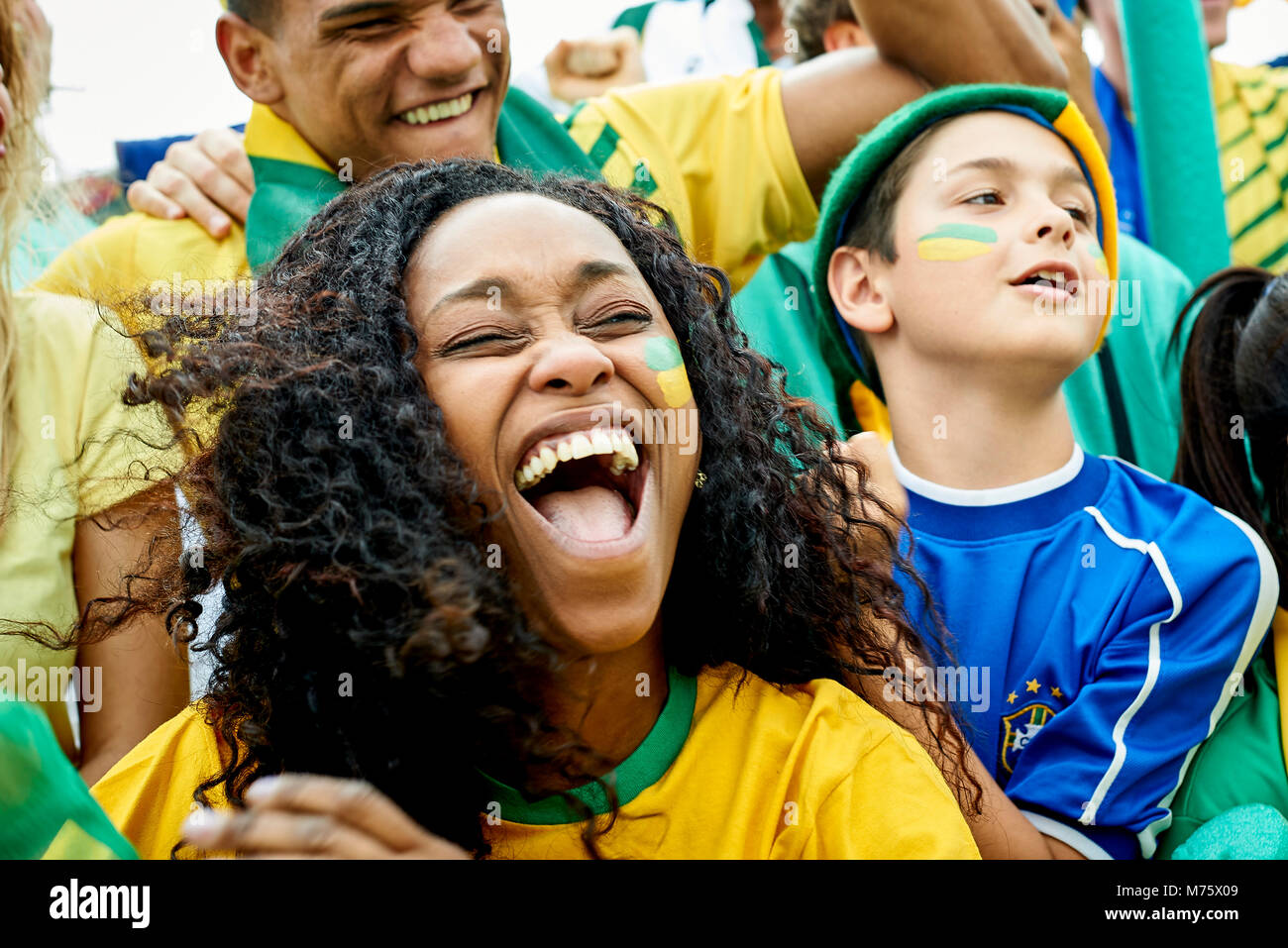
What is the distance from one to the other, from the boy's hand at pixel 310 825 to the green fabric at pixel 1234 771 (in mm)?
1101

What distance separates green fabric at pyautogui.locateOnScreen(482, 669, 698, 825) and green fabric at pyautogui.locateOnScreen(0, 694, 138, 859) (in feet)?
1.36

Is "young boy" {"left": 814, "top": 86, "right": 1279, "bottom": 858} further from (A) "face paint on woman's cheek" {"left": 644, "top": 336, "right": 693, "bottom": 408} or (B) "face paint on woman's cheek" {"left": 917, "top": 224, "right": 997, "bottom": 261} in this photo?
(A) "face paint on woman's cheek" {"left": 644, "top": 336, "right": 693, "bottom": 408}

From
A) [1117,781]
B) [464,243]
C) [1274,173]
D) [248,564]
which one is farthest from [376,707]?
[1274,173]

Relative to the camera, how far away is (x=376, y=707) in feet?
4.43

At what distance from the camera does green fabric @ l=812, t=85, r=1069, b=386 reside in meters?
2.12

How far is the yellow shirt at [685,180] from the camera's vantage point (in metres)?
2.46

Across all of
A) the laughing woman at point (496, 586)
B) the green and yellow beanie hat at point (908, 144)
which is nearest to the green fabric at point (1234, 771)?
the laughing woman at point (496, 586)

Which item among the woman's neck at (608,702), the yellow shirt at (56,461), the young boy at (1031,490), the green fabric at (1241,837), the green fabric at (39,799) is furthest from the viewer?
the yellow shirt at (56,461)

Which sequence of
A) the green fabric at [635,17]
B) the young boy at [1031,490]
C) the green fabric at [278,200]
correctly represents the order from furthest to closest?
the green fabric at [635,17] → the green fabric at [278,200] → the young boy at [1031,490]

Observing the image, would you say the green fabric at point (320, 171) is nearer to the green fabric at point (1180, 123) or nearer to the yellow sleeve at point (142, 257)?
the yellow sleeve at point (142, 257)

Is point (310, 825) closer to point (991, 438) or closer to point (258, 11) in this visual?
point (991, 438)

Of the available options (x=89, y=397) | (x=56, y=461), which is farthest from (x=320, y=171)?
(x=56, y=461)

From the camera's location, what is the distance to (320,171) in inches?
94.2

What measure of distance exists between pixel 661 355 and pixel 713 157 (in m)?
1.19
